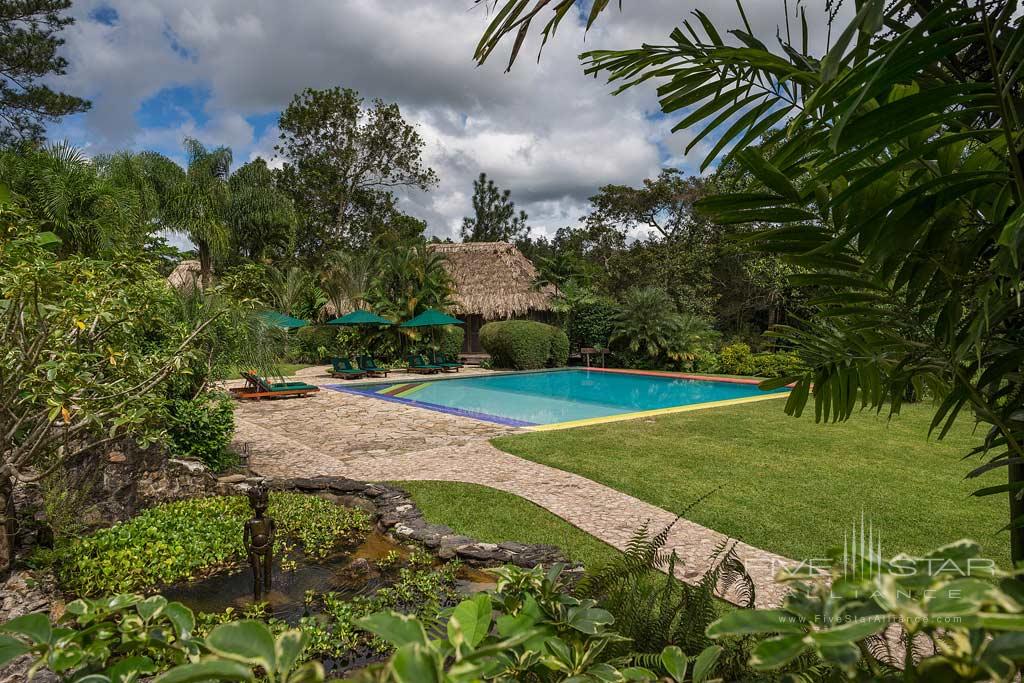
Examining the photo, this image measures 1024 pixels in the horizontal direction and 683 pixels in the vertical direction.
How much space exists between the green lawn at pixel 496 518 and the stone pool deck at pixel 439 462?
16 centimetres

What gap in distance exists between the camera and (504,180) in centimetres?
4928

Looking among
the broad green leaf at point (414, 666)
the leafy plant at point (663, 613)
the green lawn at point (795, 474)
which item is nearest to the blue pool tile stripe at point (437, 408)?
the green lawn at point (795, 474)

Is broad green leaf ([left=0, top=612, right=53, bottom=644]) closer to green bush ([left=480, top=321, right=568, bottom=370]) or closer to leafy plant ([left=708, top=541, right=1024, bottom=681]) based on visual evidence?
leafy plant ([left=708, top=541, right=1024, bottom=681])

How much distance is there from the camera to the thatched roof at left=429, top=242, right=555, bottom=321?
79.5 ft

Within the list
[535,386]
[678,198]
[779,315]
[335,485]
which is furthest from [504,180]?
[335,485]

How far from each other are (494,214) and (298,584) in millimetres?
47026

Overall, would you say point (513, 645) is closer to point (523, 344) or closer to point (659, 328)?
point (523, 344)

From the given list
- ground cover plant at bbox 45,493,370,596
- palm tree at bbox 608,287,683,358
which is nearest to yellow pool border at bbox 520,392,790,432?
ground cover plant at bbox 45,493,370,596

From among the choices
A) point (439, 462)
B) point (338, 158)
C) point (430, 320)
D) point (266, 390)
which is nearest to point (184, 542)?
point (439, 462)

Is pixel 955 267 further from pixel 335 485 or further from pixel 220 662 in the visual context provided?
pixel 335 485

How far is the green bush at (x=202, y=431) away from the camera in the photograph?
20.1ft

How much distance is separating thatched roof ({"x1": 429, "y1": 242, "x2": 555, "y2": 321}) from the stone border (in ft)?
59.2

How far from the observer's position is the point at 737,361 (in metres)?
18.4

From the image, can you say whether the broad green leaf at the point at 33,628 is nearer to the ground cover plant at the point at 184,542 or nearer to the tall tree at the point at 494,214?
the ground cover plant at the point at 184,542
